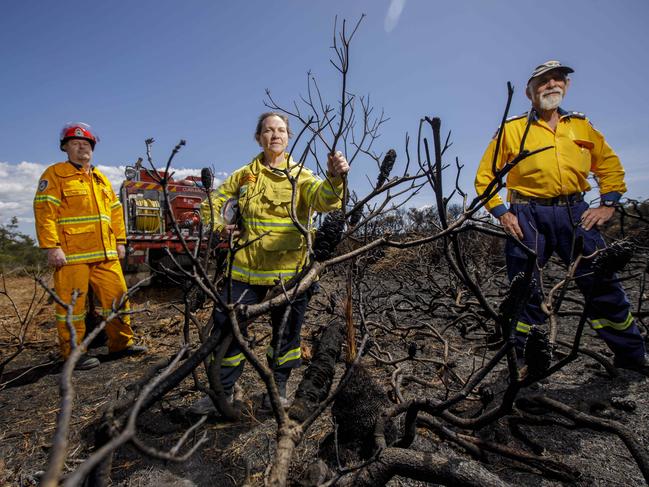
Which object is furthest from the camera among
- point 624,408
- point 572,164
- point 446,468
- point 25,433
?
point 572,164

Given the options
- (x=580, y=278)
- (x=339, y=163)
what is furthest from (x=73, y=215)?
(x=580, y=278)

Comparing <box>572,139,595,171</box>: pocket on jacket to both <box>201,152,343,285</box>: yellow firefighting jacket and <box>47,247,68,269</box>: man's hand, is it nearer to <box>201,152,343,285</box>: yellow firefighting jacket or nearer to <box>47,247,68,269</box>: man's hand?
<box>201,152,343,285</box>: yellow firefighting jacket

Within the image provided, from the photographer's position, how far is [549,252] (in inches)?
102

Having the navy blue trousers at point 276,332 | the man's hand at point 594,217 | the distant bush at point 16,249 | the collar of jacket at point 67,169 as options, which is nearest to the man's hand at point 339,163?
the navy blue trousers at point 276,332

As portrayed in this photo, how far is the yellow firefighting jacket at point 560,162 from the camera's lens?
249 centimetres

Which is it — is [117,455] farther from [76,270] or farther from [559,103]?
[559,103]

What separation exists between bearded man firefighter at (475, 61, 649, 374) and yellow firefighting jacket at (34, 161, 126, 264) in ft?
11.1

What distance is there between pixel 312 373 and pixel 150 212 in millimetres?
5648

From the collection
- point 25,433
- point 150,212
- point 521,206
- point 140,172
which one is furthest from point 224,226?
point 140,172

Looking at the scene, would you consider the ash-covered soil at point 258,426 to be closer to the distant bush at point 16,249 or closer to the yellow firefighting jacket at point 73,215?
the yellow firefighting jacket at point 73,215

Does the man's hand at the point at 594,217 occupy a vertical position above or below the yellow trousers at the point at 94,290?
above

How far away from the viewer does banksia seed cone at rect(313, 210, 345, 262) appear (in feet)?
4.13

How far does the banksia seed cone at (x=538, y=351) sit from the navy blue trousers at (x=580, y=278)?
48.1 inches

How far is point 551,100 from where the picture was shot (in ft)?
8.66
